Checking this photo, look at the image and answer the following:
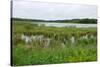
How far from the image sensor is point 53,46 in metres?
2.58

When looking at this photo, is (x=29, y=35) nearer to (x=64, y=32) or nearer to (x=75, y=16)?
(x=64, y=32)

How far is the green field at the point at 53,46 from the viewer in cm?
243

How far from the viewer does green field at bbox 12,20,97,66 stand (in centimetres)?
243

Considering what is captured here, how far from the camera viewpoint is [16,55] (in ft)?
7.93

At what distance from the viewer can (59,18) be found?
2.62m

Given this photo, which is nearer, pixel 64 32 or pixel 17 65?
pixel 17 65
